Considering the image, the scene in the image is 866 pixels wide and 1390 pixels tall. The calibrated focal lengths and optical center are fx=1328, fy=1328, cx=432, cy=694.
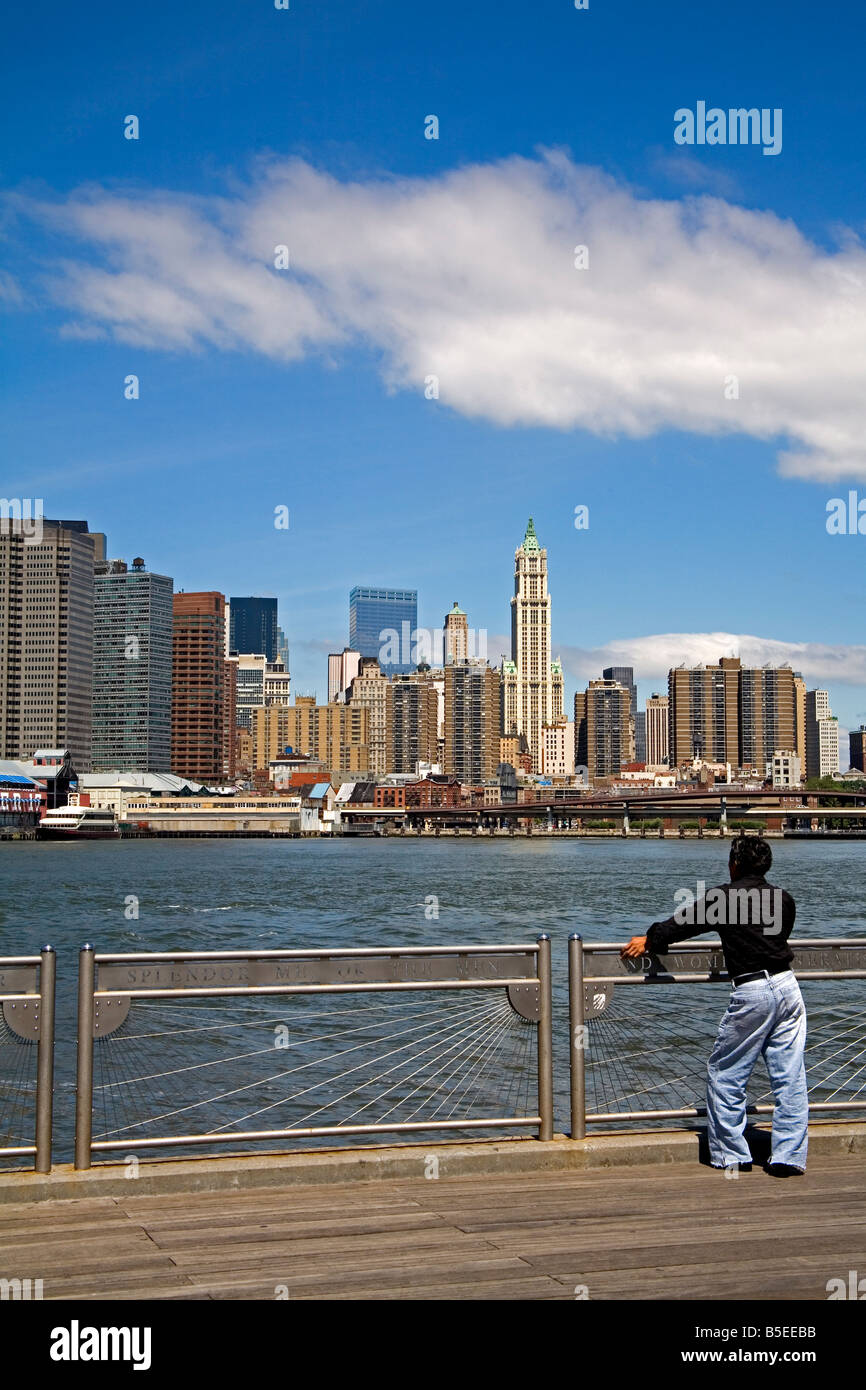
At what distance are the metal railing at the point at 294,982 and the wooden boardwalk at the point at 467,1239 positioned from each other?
37cm

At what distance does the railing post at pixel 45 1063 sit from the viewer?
676cm

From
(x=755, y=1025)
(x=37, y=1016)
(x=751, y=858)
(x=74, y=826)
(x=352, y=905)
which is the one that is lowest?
(x=74, y=826)

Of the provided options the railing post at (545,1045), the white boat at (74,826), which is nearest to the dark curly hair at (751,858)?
the railing post at (545,1045)

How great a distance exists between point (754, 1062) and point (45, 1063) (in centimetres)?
375

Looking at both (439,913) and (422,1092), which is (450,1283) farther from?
(439,913)

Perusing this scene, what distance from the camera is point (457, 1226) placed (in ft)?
20.1

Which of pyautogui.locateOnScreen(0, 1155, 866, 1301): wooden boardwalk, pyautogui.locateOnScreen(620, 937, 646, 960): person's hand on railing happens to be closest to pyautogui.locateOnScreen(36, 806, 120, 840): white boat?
pyautogui.locateOnScreen(620, 937, 646, 960): person's hand on railing

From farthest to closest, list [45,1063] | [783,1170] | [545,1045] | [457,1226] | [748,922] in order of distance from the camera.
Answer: [545,1045]
[748,922]
[783,1170]
[45,1063]
[457,1226]

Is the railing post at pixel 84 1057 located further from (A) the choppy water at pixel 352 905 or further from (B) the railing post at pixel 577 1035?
(A) the choppy water at pixel 352 905

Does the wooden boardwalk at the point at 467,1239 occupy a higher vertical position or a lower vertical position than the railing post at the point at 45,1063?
lower

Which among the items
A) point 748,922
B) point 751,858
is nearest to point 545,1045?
point 748,922

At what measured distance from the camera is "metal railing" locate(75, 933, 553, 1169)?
6918 millimetres

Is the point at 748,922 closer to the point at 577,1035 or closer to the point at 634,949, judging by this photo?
the point at 634,949

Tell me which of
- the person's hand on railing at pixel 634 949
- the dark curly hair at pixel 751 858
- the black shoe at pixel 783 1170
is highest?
the dark curly hair at pixel 751 858
